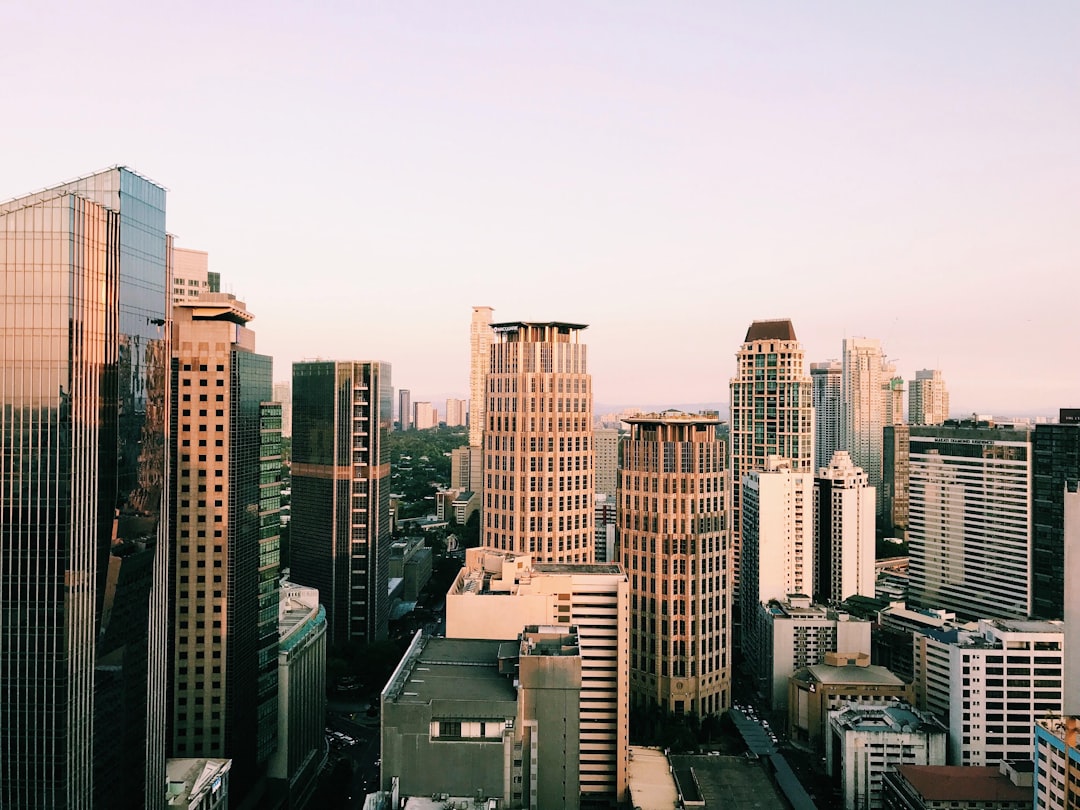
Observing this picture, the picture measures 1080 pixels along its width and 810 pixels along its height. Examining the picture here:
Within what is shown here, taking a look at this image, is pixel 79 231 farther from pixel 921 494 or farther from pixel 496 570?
pixel 921 494

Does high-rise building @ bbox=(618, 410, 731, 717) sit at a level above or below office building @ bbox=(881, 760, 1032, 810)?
above

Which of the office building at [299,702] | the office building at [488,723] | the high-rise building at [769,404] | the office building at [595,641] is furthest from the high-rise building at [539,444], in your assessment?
the high-rise building at [769,404]

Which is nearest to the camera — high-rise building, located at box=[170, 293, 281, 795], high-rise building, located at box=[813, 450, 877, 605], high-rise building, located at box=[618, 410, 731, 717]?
high-rise building, located at box=[170, 293, 281, 795]

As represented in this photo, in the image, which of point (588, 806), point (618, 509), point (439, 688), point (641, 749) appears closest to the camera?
point (439, 688)

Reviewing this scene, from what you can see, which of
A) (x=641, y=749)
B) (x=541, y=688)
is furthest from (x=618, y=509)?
(x=541, y=688)

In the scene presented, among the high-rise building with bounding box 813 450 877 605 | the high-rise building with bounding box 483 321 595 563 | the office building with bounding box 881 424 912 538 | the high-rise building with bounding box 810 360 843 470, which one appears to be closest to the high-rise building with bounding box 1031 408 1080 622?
the high-rise building with bounding box 813 450 877 605

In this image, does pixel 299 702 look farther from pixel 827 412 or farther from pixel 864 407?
pixel 827 412

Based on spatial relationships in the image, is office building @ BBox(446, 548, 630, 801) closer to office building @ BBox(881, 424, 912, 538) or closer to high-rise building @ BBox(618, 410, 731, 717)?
high-rise building @ BBox(618, 410, 731, 717)
